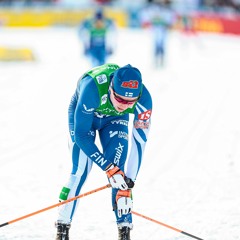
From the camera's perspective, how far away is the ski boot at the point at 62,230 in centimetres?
562

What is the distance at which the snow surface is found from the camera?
21.2 ft

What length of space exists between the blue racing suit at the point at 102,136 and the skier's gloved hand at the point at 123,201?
7 centimetres

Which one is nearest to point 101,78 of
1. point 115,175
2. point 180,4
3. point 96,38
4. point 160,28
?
point 115,175

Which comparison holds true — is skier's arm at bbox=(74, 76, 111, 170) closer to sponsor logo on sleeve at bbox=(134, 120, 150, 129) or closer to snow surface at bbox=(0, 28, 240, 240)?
sponsor logo on sleeve at bbox=(134, 120, 150, 129)

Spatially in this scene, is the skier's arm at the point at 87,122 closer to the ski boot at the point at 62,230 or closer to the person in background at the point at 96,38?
the ski boot at the point at 62,230

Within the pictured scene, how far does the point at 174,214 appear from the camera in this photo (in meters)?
6.77

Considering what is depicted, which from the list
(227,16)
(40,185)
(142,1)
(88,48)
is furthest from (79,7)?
(40,185)

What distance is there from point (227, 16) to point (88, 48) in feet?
58.4

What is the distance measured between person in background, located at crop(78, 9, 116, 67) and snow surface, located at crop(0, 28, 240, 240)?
1008 mm

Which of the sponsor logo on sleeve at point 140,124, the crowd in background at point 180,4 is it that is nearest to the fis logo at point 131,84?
the sponsor logo on sleeve at point 140,124

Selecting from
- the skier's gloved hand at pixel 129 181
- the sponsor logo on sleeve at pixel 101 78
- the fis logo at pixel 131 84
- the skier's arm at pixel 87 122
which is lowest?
the skier's gloved hand at pixel 129 181

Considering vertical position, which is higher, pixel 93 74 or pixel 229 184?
pixel 93 74

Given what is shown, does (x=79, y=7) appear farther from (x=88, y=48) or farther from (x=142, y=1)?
(x=88, y=48)

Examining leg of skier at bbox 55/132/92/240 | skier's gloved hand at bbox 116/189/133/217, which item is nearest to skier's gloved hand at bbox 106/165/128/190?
skier's gloved hand at bbox 116/189/133/217
